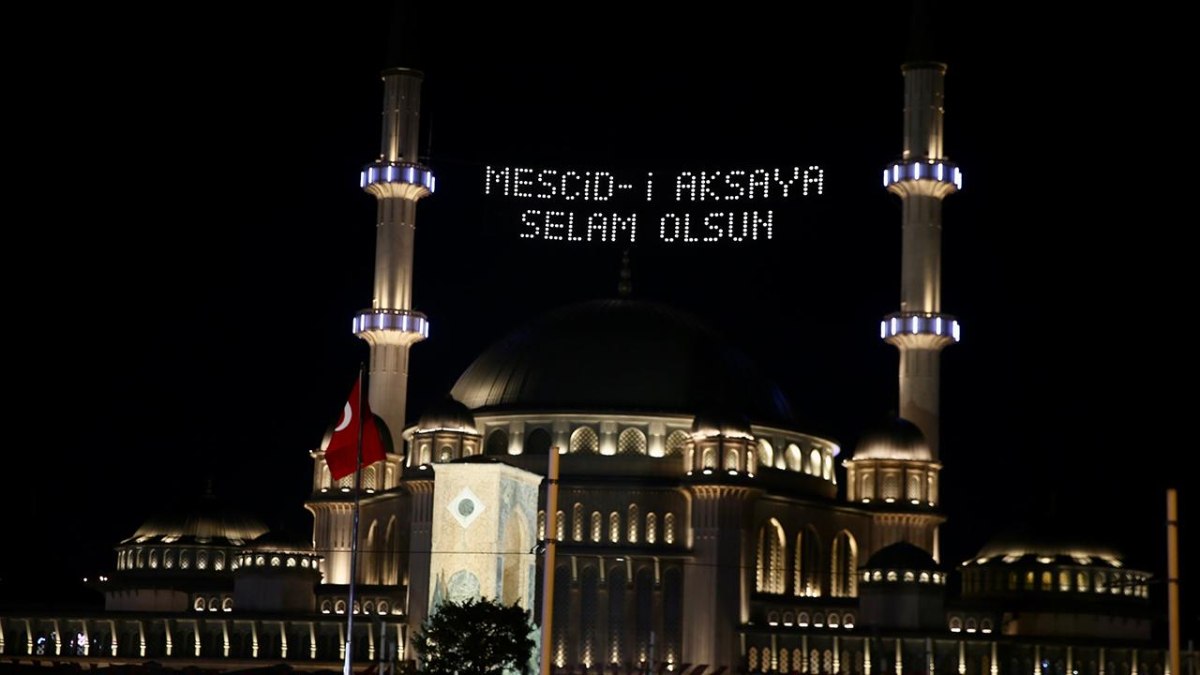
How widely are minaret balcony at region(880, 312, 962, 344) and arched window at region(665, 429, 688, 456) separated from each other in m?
8.70

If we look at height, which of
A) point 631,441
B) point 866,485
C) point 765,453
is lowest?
point 866,485

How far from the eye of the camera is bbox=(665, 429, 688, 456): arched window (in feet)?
309

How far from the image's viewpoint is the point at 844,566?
315ft

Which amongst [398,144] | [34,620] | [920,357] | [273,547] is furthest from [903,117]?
[34,620]

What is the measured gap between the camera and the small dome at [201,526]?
9975cm

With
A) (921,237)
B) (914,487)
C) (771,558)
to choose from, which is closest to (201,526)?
(771,558)

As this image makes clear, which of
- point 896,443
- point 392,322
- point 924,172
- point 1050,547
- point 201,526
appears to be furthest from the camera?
point 201,526

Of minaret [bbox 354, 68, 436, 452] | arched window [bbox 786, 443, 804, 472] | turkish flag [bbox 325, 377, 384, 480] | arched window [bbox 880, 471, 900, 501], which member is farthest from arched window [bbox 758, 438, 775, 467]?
turkish flag [bbox 325, 377, 384, 480]

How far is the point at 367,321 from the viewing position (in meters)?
95.1

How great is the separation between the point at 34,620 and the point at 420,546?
55.0 ft

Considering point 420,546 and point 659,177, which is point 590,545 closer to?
point 420,546

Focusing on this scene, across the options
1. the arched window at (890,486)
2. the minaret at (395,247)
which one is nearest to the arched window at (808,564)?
the arched window at (890,486)

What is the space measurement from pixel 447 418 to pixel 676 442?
29.5 feet

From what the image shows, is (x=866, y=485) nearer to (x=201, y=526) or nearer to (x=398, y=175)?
(x=398, y=175)
